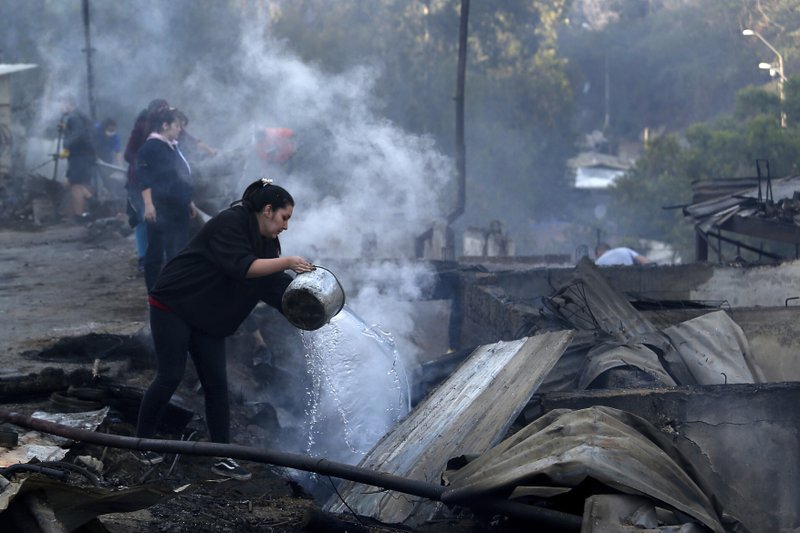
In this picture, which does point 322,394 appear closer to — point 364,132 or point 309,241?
point 309,241

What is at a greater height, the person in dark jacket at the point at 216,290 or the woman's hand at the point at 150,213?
the woman's hand at the point at 150,213

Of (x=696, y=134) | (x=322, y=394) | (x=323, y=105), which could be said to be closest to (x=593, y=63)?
(x=696, y=134)

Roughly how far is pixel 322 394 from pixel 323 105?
31.4 ft

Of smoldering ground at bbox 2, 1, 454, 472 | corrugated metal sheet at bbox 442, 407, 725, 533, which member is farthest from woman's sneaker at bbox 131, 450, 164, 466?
corrugated metal sheet at bbox 442, 407, 725, 533

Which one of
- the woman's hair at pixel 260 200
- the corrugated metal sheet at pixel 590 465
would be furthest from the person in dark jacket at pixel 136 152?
the corrugated metal sheet at pixel 590 465

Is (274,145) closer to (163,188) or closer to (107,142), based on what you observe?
(163,188)

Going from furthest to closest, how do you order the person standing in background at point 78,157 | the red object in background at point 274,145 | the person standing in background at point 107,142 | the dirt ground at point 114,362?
1. the person standing in background at point 107,142
2. the person standing in background at point 78,157
3. the red object in background at point 274,145
4. the dirt ground at point 114,362

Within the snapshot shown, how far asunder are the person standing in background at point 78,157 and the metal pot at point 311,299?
11.9 m

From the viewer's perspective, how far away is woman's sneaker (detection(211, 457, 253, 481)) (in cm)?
507

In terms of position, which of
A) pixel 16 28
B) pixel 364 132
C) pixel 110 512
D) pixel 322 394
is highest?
pixel 16 28

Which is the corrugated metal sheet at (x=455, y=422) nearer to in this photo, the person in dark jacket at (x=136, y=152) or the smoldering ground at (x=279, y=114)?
the smoldering ground at (x=279, y=114)

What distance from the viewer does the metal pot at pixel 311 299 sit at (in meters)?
4.43

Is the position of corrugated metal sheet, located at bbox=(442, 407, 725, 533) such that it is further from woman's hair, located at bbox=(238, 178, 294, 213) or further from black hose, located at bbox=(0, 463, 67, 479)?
woman's hair, located at bbox=(238, 178, 294, 213)

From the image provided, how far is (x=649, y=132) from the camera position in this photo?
4725 centimetres
